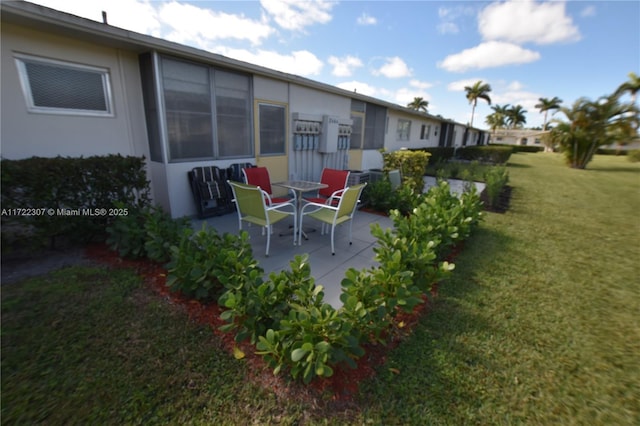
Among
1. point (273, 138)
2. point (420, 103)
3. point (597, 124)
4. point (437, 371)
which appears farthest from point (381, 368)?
point (420, 103)

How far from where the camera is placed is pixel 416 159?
6.48 metres

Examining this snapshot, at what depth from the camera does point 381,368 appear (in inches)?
75.7

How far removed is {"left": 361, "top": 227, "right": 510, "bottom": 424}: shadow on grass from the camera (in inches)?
63.9

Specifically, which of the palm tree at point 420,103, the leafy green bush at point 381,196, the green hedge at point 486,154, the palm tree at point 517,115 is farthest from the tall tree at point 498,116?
the leafy green bush at point 381,196

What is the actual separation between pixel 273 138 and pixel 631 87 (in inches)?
851

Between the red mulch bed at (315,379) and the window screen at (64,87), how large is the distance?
2.58 m

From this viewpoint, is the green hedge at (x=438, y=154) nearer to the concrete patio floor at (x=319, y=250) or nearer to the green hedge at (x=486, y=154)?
the green hedge at (x=486, y=154)

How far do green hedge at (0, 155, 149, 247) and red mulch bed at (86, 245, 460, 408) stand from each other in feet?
3.34

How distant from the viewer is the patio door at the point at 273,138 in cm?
595

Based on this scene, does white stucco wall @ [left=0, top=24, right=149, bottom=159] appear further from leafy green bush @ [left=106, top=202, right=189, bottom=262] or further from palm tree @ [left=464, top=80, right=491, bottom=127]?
palm tree @ [left=464, top=80, right=491, bottom=127]

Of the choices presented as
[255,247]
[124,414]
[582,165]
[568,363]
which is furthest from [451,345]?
[582,165]

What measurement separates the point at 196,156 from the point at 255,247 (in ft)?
7.65

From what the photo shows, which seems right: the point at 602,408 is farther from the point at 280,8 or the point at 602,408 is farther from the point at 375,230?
the point at 280,8

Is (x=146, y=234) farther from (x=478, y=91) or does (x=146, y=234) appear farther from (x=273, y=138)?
(x=478, y=91)
